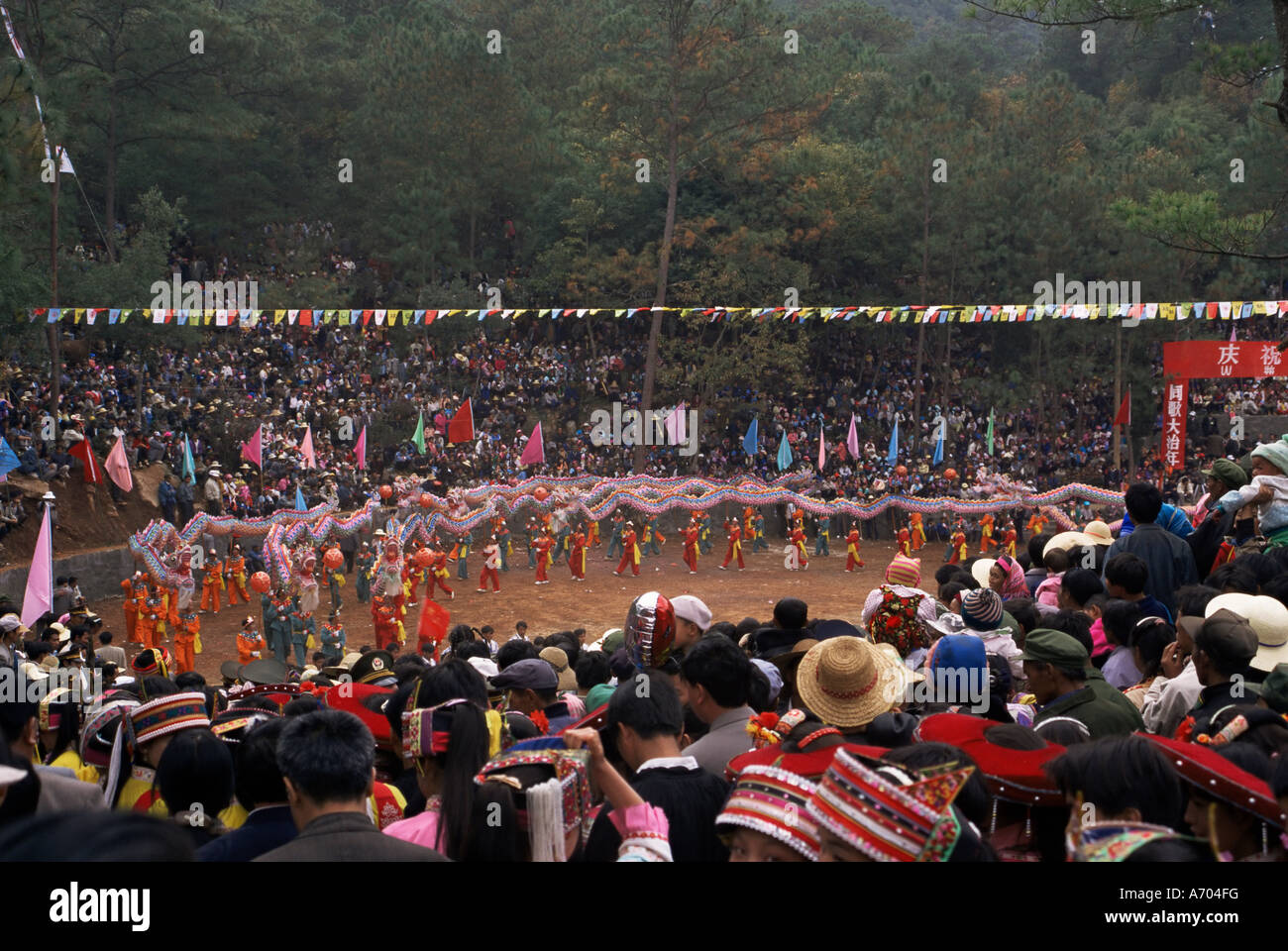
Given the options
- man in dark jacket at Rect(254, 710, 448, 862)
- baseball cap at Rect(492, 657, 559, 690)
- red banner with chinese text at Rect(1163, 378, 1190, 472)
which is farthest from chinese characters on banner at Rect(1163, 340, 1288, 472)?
man in dark jacket at Rect(254, 710, 448, 862)

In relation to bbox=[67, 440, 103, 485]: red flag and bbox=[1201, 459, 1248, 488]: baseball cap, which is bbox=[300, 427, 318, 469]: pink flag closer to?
bbox=[67, 440, 103, 485]: red flag

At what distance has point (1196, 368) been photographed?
1062 inches

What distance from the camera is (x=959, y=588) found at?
28.3 feet

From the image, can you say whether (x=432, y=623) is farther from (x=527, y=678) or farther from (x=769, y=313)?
(x=769, y=313)

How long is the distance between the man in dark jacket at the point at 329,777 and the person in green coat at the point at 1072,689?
Answer: 266 cm

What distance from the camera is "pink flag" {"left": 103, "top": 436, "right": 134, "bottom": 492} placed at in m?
20.7

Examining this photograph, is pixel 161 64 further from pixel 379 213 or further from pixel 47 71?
pixel 379 213

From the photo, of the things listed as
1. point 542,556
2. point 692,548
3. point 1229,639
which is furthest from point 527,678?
point 692,548

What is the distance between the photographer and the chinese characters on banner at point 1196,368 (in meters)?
26.3

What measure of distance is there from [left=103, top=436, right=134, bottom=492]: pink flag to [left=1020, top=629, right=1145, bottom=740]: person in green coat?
18.5m

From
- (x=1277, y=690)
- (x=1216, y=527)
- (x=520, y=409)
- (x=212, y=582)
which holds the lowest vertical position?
(x=212, y=582)

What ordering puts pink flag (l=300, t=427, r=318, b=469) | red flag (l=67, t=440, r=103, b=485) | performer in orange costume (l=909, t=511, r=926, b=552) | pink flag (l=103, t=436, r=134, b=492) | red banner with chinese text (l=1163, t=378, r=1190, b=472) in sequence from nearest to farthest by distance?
1. pink flag (l=103, t=436, r=134, b=492)
2. red flag (l=67, t=440, r=103, b=485)
3. pink flag (l=300, t=427, r=318, b=469)
4. performer in orange costume (l=909, t=511, r=926, b=552)
5. red banner with chinese text (l=1163, t=378, r=1190, b=472)

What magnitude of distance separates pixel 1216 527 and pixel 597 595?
543 inches

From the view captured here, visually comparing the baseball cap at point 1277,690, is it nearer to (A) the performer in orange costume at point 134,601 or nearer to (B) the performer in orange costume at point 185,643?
(B) the performer in orange costume at point 185,643
